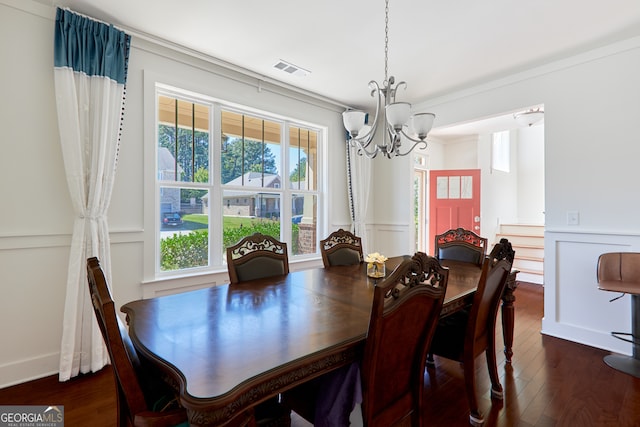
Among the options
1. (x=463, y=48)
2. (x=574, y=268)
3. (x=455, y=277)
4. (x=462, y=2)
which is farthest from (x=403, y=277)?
(x=574, y=268)

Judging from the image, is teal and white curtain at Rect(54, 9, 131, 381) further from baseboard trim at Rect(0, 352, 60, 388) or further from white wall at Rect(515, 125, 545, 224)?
white wall at Rect(515, 125, 545, 224)

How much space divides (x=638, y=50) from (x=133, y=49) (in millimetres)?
4497

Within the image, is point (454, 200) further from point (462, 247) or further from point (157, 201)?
point (157, 201)

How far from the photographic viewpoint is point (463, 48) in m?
2.85

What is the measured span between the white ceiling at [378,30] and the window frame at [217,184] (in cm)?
47

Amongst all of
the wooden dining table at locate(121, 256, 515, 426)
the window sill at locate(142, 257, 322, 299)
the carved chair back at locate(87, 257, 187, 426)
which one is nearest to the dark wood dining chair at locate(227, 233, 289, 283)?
the wooden dining table at locate(121, 256, 515, 426)

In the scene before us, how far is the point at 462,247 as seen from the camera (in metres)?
3.10

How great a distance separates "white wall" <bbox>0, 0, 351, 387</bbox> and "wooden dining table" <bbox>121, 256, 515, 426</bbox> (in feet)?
4.27

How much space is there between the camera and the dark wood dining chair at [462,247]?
9.80ft

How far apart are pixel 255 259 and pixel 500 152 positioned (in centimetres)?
649

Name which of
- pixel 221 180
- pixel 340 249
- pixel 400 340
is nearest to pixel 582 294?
pixel 340 249

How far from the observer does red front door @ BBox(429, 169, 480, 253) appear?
571 cm

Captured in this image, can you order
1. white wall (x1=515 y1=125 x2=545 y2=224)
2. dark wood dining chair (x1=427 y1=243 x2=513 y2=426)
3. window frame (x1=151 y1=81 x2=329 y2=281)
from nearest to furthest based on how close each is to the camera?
dark wood dining chair (x1=427 y1=243 x2=513 y2=426) < window frame (x1=151 y1=81 x2=329 y2=281) < white wall (x1=515 y1=125 x2=545 y2=224)

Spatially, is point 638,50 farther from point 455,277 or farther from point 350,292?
point 350,292
